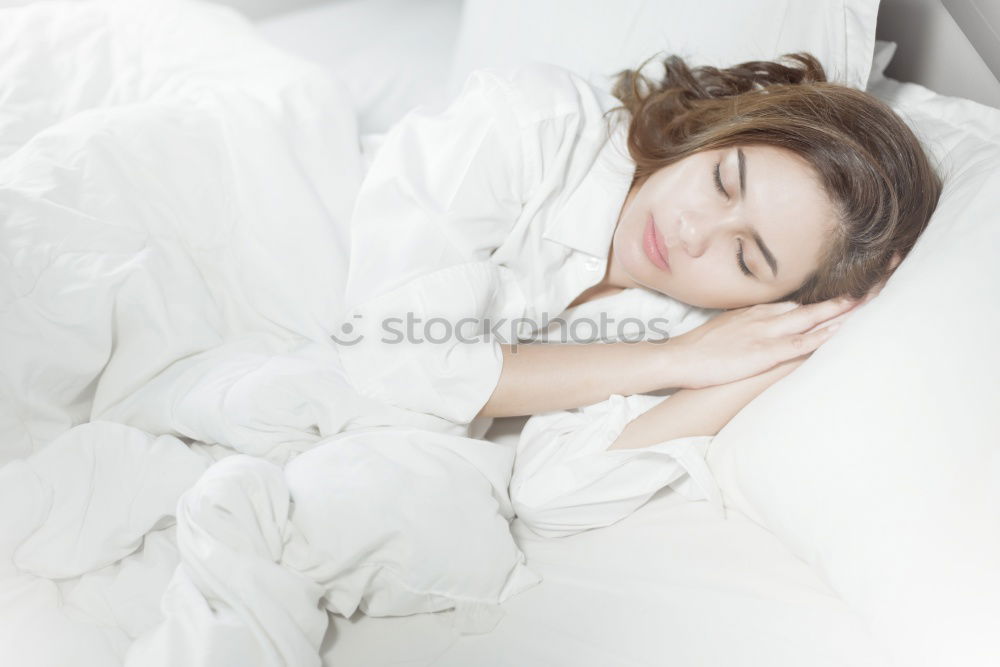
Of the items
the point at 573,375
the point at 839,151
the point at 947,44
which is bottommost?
the point at 573,375

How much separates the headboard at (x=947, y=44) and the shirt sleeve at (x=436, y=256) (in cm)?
75

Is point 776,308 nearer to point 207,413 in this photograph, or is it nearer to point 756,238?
point 756,238

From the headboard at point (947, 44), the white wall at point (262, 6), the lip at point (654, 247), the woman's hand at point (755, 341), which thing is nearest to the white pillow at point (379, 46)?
the white wall at point (262, 6)

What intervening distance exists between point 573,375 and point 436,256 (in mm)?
251

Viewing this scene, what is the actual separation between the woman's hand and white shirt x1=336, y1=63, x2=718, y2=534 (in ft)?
0.31

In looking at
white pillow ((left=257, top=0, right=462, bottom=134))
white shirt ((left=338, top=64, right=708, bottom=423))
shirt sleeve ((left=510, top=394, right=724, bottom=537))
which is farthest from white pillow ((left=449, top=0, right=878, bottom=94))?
shirt sleeve ((left=510, top=394, right=724, bottom=537))

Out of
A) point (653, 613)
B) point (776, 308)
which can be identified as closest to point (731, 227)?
point (776, 308)

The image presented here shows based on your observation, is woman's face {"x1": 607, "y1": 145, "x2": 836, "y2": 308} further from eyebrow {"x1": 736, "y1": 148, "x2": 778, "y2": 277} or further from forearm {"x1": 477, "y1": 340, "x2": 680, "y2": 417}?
forearm {"x1": 477, "y1": 340, "x2": 680, "y2": 417}

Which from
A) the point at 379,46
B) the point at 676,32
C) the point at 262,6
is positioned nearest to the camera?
the point at 676,32

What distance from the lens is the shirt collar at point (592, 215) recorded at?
1278 millimetres

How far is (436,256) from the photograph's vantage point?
118 cm

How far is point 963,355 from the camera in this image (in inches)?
35.5

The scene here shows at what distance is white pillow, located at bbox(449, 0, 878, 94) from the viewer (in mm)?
1388

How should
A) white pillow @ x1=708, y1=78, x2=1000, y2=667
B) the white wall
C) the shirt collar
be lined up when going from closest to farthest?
white pillow @ x1=708, y1=78, x2=1000, y2=667 < the shirt collar < the white wall
